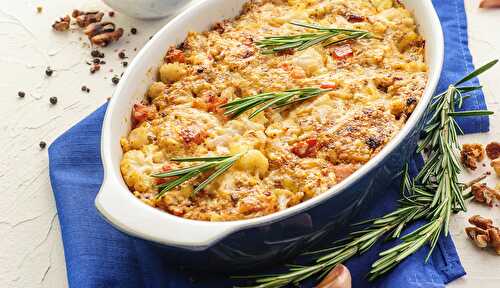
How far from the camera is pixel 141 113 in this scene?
9.43 ft

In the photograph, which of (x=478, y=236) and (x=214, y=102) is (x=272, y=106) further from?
(x=478, y=236)

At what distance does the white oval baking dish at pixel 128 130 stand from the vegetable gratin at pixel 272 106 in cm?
5

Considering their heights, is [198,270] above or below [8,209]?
above

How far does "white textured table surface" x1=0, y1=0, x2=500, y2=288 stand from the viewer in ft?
9.86

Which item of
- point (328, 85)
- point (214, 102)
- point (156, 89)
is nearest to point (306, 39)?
point (328, 85)

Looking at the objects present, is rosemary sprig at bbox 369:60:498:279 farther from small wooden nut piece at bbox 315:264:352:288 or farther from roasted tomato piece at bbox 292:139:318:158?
roasted tomato piece at bbox 292:139:318:158

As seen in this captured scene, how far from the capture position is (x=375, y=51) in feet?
9.83

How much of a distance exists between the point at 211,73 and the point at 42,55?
51.6 inches

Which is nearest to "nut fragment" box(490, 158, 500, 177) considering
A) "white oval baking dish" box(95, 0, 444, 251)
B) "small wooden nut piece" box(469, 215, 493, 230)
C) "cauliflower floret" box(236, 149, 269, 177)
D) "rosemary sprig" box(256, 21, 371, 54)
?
"small wooden nut piece" box(469, 215, 493, 230)

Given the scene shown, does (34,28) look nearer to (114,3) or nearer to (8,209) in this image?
(114,3)

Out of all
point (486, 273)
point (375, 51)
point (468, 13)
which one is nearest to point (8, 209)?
point (375, 51)

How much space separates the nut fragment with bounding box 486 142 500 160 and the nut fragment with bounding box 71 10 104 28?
7.24 ft

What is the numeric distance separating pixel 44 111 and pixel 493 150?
221cm

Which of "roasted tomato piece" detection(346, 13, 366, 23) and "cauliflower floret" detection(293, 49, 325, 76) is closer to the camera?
"cauliflower floret" detection(293, 49, 325, 76)
